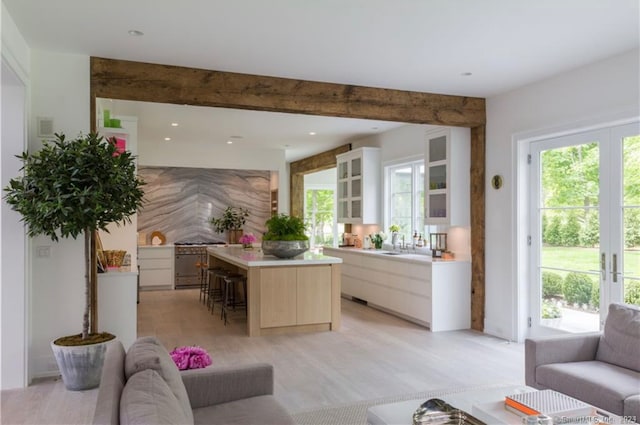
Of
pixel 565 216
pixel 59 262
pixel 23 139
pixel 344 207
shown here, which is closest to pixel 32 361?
pixel 59 262

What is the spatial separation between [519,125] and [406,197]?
8.72 feet

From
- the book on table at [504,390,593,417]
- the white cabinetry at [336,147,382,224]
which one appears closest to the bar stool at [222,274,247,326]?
the white cabinetry at [336,147,382,224]

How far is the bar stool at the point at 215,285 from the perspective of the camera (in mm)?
6977

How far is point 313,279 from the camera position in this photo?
19.2 feet

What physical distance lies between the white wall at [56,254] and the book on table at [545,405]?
11.5ft

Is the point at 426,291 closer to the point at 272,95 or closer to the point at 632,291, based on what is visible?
the point at 632,291

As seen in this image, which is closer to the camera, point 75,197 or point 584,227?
point 75,197

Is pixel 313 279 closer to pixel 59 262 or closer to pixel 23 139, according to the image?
pixel 59 262

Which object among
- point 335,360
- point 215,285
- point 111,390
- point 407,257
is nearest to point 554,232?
point 407,257

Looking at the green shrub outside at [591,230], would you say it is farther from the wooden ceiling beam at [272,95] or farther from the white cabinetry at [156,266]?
the white cabinetry at [156,266]

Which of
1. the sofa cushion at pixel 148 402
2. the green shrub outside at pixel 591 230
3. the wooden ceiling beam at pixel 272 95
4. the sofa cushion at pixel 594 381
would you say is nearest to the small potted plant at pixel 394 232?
the wooden ceiling beam at pixel 272 95

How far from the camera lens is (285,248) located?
5926 millimetres

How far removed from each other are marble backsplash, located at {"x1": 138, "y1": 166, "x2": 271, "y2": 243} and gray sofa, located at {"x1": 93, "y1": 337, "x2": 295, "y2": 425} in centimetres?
749

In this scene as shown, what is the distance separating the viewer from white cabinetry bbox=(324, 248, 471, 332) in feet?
19.2
